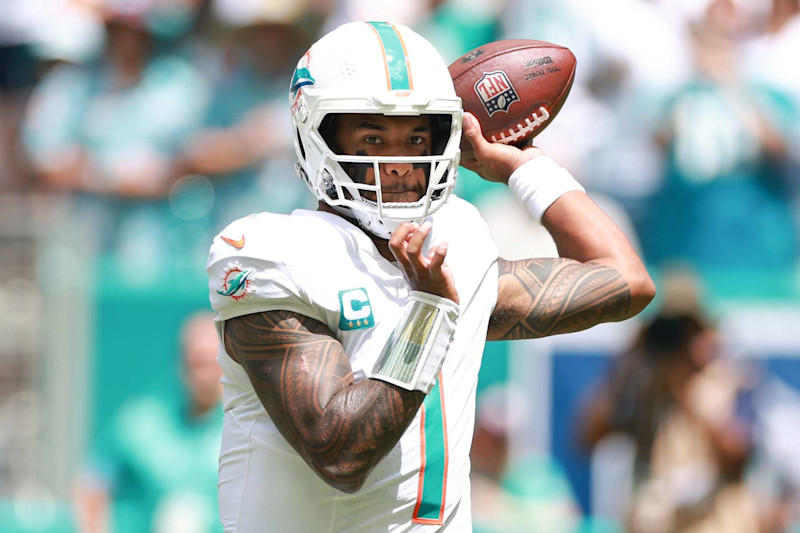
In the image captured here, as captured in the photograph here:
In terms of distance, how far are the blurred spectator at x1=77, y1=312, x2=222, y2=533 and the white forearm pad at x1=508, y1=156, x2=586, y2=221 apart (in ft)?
8.17

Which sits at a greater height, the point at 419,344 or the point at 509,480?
the point at 419,344

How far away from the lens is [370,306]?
2209mm

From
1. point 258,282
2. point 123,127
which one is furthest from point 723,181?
point 258,282

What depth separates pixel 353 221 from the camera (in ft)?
7.86

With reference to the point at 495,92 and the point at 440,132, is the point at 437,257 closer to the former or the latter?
the point at 440,132

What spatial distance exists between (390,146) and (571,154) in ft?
13.4

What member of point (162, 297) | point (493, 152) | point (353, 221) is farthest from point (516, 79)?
point (162, 297)

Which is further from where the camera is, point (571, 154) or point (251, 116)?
point (251, 116)

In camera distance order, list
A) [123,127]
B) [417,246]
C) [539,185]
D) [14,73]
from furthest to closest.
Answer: [14,73] < [123,127] < [539,185] < [417,246]

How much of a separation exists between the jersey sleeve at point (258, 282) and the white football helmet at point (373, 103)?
0.21 m

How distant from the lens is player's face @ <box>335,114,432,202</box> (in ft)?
7.50

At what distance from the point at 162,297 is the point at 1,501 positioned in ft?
4.02

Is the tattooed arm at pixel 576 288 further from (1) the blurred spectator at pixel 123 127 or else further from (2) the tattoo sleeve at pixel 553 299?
(1) the blurred spectator at pixel 123 127

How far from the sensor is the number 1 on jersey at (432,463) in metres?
2.24
